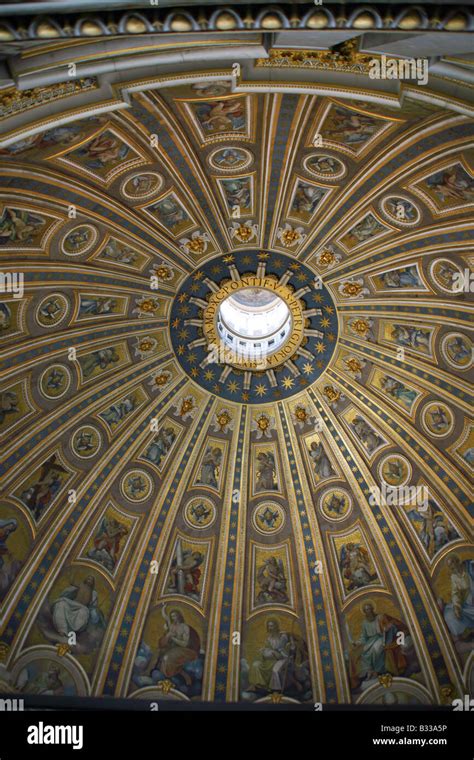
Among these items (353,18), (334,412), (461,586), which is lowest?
(353,18)

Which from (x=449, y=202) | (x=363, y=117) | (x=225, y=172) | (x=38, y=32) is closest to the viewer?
(x=38, y=32)

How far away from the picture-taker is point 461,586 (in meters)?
19.9

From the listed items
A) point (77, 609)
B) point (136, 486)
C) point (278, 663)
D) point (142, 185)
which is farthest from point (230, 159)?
point (278, 663)

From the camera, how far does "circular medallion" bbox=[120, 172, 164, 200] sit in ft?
56.3

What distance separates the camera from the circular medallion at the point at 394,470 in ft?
69.2

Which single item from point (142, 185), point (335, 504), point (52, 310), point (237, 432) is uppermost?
point (142, 185)

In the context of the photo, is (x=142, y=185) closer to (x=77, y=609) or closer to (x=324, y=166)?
(x=324, y=166)

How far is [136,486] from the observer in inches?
854

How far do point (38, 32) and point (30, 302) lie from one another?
462 inches

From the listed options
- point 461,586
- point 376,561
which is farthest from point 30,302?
point 461,586

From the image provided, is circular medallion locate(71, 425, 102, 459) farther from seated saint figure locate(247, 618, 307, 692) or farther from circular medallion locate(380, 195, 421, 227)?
circular medallion locate(380, 195, 421, 227)

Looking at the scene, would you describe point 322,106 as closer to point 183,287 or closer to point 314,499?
point 183,287

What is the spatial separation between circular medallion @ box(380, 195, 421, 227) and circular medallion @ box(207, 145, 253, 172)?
3.09 metres

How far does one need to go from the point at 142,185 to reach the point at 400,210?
18.4ft
